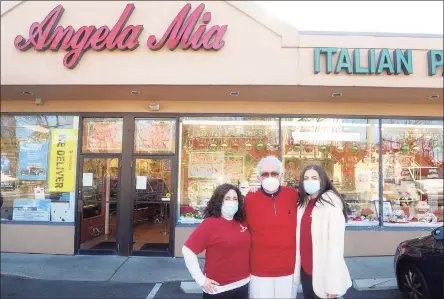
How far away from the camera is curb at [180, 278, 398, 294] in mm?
5899

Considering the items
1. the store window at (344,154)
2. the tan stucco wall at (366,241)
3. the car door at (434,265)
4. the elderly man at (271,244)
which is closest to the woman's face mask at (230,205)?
the elderly man at (271,244)

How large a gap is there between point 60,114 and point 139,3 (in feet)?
11.0

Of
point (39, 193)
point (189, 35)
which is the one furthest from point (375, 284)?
point (39, 193)

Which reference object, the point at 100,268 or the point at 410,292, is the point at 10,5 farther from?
the point at 410,292

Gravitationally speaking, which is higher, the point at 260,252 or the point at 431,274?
the point at 260,252

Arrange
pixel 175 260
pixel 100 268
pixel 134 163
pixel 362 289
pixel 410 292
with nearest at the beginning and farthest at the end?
pixel 410 292
pixel 362 289
pixel 100 268
pixel 175 260
pixel 134 163

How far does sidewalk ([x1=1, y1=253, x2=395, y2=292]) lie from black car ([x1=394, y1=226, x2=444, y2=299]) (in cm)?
108

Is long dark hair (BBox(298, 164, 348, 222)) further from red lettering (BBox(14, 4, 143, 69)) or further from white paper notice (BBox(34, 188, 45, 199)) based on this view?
white paper notice (BBox(34, 188, 45, 199))

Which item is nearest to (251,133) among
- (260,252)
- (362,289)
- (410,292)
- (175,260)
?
(175,260)

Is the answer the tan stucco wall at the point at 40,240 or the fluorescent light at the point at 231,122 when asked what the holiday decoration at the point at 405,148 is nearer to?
the fluorescent light at the point at 231,122

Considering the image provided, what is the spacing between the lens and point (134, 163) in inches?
332

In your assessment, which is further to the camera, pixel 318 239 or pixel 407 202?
pixel 407 202

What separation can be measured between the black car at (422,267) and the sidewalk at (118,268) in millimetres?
1075

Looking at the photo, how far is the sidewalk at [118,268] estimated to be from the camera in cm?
659
